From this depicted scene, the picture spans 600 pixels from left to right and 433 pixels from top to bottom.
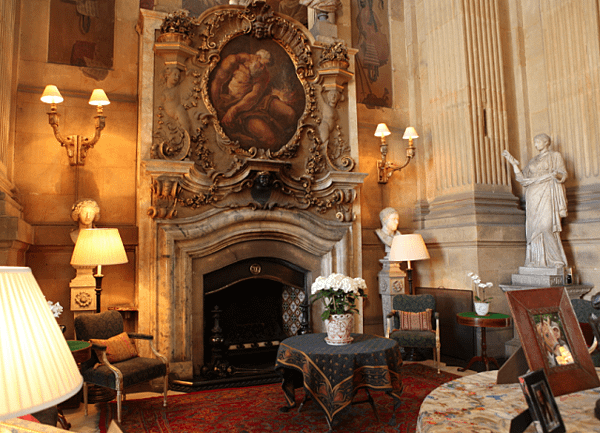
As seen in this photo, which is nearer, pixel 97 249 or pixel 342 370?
pixel 342 370

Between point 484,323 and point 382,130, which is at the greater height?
point 382,130

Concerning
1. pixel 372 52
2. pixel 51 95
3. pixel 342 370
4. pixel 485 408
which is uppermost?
pixel 372 52

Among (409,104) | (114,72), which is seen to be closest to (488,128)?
(409,104)

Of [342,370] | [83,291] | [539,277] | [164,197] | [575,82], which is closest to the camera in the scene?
[342,370]

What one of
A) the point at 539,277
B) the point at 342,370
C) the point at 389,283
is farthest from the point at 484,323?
the point at 342,370

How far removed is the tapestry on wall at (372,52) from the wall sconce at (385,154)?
81 cm

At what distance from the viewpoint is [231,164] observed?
19.9 ft

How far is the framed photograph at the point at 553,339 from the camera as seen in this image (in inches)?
56.1

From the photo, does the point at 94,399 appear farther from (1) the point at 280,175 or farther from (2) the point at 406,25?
(2) the point at 406,25

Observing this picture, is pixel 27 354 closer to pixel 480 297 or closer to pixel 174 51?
pixel 174 51

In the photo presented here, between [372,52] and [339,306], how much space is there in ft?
16.2

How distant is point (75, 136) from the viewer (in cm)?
550

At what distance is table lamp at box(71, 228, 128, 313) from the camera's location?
4629 millimetres

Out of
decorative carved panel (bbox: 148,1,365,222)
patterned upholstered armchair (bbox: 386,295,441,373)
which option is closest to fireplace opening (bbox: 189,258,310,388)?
decorative carved panel (bbox: 148,1,365,222)
